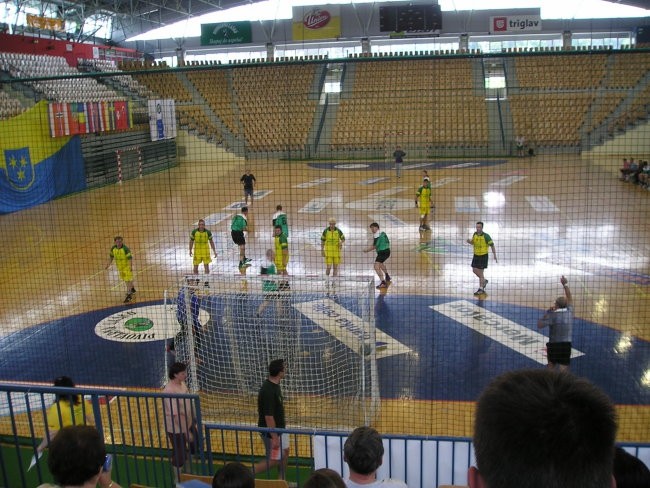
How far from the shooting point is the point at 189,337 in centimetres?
859

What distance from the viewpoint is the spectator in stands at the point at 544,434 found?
1.25m

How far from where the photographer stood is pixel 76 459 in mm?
3102

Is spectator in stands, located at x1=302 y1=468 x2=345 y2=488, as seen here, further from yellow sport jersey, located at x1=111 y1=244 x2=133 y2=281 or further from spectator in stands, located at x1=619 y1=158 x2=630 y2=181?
spectator in stands, located at x1=619 y1=158 x2=630 y2=181

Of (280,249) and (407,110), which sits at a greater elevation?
(407,110)

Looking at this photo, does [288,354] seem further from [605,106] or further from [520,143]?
[605,106]

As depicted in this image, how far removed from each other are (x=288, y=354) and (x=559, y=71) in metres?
28.2

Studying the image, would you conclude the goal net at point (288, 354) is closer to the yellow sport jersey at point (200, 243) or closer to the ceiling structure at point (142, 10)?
the yellow sport jersey at point (200, 243)

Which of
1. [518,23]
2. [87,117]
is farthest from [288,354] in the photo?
[518,23]

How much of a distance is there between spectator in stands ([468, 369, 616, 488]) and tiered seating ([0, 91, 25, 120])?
24027 mm

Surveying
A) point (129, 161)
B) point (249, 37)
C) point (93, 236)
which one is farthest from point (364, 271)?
point (249, 37)

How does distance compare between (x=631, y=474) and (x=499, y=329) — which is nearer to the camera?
(x=631, y=474)

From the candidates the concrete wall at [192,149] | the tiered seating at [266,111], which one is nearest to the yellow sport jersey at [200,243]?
the tiered seating at [266,111]

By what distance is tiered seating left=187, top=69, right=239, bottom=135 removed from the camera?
26545mm

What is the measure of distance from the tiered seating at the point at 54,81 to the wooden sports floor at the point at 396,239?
440 cm
